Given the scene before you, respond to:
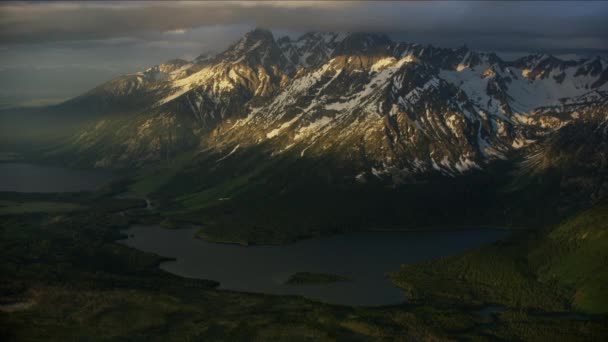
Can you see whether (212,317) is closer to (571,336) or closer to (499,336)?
(499,336)

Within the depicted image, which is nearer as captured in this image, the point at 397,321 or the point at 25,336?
the point at 25,336

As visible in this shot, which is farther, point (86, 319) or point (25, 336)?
point (86, 319)

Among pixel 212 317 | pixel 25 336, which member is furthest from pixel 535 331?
pixel 25 336

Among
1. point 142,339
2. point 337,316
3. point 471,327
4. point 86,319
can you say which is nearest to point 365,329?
point 337,316

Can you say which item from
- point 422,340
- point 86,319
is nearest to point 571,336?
point 422,340

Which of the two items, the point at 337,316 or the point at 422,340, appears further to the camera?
the point at 337,316

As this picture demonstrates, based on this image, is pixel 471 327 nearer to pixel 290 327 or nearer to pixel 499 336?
pixel 499 336

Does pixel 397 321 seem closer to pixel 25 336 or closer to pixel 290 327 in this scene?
pixel 290 327
